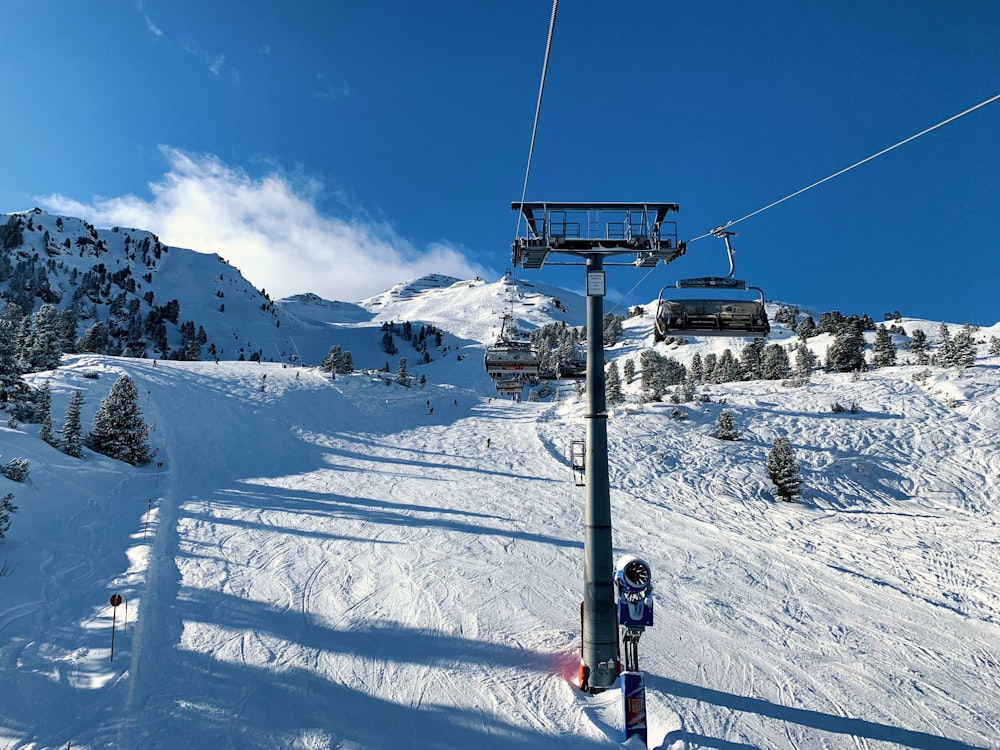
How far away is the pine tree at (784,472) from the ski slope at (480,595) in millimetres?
868

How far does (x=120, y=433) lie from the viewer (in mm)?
21594

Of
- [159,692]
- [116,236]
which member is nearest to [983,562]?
[159,692]

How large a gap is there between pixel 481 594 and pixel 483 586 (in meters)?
0.46

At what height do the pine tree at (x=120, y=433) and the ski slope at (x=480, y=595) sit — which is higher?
the pine tree at (x=120, y=433)

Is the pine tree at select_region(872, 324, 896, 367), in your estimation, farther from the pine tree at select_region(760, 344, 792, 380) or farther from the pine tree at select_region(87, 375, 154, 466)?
the pine tree at select_region(87, 375, 154, 466)

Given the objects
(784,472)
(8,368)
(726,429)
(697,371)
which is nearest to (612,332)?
(697,371)

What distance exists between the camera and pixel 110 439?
21.5 meters

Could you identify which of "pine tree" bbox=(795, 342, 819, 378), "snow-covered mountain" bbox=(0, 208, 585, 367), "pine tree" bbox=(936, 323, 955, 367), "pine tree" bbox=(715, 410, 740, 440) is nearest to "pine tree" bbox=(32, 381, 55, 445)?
"pine tree" bbox=(715, 410, 740, 440)

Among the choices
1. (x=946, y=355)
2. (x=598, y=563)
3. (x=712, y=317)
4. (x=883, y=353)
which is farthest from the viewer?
(x=883, y=353)

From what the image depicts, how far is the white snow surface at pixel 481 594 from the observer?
22.4 feet

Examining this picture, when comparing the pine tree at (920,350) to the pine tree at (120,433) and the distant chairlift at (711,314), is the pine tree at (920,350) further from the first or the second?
the pine tree at (120,433)

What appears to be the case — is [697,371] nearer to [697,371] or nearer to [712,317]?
[697,371]

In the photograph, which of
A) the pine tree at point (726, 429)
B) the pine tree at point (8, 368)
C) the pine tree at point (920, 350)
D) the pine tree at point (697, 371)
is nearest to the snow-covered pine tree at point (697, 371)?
the pine tree at point (697, 371)

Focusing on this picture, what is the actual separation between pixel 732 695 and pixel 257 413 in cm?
3164
